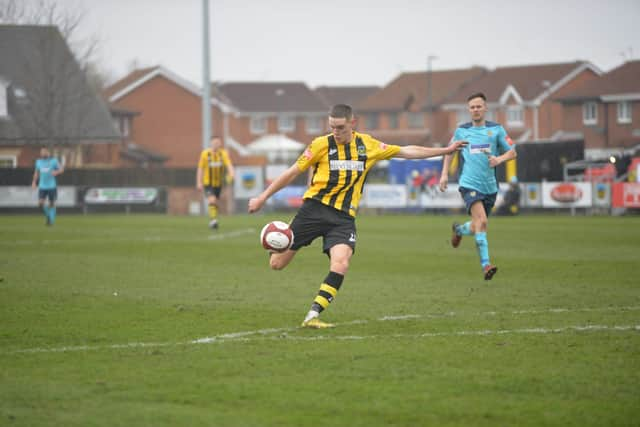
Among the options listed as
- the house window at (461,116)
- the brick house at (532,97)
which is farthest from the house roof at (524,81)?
the house window at (461,116)

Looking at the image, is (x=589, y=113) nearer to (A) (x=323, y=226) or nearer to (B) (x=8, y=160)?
(B) (x=8, y=160)

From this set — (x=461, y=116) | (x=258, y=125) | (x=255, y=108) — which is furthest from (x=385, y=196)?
(x=258, y=125)

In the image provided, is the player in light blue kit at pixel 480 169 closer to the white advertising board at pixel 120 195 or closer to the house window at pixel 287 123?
the white advertising board at pixel 120 195

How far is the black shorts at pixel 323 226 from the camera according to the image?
408 inches

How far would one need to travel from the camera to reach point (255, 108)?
362ft

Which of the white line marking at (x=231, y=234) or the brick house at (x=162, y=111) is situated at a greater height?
the brick house at (x=162, y=111)

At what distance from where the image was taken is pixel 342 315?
10.8m

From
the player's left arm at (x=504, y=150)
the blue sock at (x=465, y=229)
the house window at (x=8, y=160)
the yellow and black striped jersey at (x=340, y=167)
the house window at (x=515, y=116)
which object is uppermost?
the house window at (x=515, y=116)

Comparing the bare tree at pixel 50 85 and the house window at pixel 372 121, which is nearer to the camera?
the bare tree at pixel 50 85

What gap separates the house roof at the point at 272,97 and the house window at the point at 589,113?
35.0 metres

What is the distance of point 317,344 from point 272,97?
345 feet

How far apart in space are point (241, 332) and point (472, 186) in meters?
5.91

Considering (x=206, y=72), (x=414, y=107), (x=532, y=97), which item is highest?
(x=414, y=107)

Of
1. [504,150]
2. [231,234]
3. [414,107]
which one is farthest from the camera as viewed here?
[414,107]
